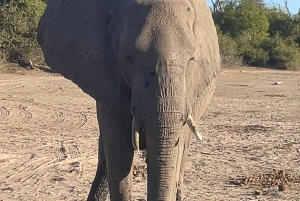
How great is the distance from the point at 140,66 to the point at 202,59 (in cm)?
52

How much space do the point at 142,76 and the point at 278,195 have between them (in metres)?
2.50

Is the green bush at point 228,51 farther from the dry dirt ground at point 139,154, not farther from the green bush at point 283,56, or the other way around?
the dry dirt ground at point 139,154

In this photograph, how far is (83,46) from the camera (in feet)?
11.2

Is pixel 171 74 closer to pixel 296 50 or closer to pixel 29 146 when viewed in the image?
pixel 29 146

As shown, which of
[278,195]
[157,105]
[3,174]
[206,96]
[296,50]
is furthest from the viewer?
[296,50]

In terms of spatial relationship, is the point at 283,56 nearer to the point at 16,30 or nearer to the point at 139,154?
the point at 16,30

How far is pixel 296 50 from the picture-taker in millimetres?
26391

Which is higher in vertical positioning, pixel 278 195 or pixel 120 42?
pixel 120 42

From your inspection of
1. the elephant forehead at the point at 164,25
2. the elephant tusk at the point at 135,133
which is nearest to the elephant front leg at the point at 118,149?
the elephant tusk at the point at 135,133

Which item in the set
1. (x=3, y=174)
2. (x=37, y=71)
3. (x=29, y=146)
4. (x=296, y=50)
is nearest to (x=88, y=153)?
(x=29, y=146)

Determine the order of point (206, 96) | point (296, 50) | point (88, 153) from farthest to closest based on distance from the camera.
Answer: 1. point (296, 50)
2. point (88, 153)
3. point (206, 96)

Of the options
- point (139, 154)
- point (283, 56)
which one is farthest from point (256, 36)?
point (139, 154)

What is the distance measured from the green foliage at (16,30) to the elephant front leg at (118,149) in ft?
46.3

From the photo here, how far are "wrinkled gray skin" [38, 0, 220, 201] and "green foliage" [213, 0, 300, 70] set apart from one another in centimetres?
2058
